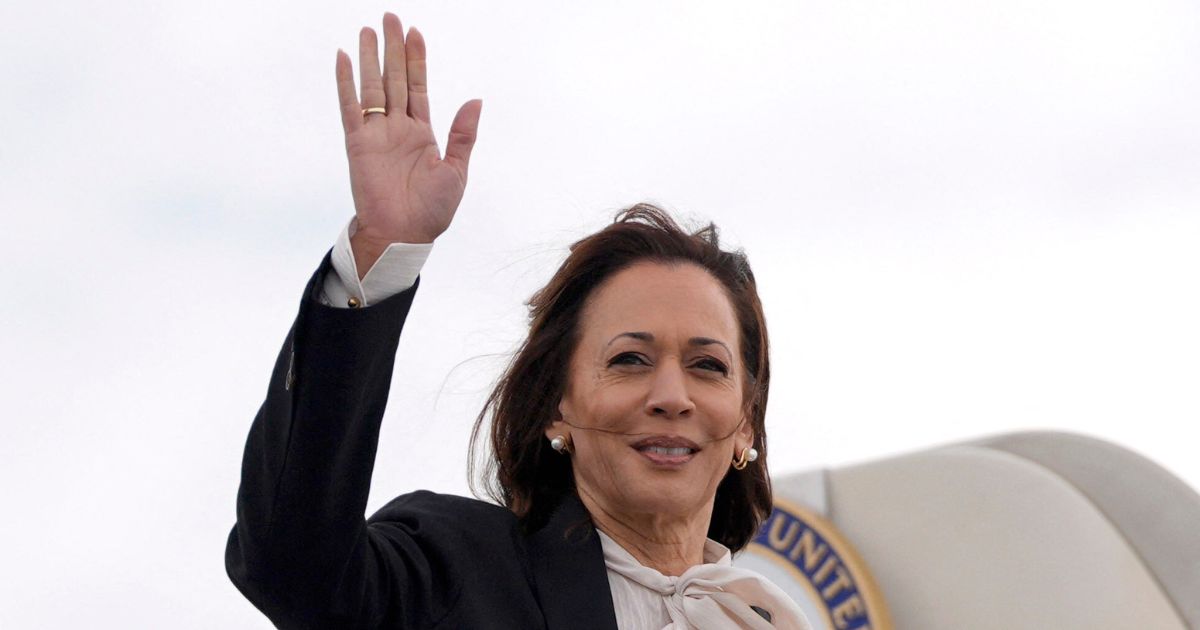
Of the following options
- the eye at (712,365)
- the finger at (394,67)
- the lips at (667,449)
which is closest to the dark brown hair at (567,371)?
the eye at (712,365)

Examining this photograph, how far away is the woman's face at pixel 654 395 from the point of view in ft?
10.4

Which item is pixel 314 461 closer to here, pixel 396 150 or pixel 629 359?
pixel 396 150

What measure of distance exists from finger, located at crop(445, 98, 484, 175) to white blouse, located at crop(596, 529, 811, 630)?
2.59ft

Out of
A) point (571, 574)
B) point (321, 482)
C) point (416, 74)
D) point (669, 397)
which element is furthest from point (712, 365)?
point (321, 482)

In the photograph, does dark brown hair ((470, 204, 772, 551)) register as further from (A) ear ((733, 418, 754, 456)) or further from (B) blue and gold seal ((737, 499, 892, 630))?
(B) blue and gold seal ((737, 499, 892, 630))

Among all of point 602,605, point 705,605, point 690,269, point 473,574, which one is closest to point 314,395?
point 473,574

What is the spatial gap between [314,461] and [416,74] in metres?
0.72

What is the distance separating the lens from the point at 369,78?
2824mm

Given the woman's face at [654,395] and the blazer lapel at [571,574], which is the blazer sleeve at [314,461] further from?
the woman's face at [654,395]

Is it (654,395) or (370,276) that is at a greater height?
(370,276)

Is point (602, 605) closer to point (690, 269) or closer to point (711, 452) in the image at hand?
point (711, 452)

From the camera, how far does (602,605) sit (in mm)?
2977

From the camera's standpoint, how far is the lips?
3.16 metres

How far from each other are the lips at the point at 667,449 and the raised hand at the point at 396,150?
658 mm
